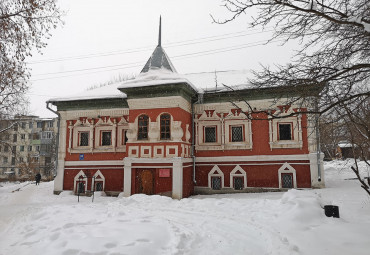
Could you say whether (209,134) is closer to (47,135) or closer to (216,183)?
(216,183)

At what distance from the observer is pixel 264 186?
1377 centimetres

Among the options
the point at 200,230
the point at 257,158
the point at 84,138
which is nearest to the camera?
the point at 200,230

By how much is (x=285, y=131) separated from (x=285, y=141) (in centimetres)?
58

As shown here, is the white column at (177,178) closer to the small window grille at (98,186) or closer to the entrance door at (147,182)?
the entrance door at (147,182)

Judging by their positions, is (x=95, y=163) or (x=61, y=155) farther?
(x=61, y=155)

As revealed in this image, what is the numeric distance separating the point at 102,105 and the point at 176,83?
5543 millimetres

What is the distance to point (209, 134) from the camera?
14898mm

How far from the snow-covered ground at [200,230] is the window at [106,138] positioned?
21.8 ft

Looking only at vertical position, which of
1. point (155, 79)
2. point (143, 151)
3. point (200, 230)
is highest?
point (155, 79)

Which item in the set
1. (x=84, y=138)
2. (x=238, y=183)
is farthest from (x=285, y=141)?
(x=84, y=138)

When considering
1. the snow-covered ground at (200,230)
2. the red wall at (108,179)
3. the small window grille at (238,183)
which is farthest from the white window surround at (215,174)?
the red wall at (108,179)

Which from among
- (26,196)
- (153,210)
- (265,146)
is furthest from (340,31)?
(26,196)

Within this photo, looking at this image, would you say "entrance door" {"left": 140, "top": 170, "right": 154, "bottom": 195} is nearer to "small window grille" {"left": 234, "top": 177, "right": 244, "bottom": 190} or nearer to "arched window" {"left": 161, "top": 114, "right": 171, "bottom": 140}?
"arched window" {"left": 161, "top": 114, "right": 171, "bottom": 140}

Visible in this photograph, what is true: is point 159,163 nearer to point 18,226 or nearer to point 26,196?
point 18,226
